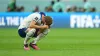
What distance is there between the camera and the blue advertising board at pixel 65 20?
31.1 metres

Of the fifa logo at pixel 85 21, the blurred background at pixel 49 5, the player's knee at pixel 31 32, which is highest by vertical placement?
the player's knee at pixel 31 32

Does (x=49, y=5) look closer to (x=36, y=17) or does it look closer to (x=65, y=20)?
(x=65, y=20)

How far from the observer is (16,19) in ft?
102

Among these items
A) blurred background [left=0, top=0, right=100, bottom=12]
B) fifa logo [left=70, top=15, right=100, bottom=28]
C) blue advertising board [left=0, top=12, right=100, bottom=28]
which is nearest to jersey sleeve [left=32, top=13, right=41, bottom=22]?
blue advertising board [left=0, top=12, right=100, bottom=28]

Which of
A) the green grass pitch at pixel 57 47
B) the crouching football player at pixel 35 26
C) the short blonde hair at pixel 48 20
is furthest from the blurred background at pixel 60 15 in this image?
the short blonde hair at pixel 48 20

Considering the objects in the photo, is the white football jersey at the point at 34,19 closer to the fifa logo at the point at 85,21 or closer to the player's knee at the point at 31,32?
the player's knee at the point at 31,32

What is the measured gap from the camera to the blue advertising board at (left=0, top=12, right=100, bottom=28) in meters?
31.1

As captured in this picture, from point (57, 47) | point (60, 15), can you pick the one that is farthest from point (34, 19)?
point (60, 15)

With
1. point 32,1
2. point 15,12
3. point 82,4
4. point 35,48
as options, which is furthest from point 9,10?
point 35,48

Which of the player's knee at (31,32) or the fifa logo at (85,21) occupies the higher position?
the player's knee at (31,32)

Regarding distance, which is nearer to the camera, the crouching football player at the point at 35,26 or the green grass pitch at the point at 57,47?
the green grass pitch at the point at 57,47

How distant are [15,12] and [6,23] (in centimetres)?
121

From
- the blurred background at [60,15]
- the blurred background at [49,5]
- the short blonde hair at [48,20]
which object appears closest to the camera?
the short blonde hair at [48,20]

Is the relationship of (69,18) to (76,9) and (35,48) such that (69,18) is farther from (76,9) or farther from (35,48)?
(35,48)
